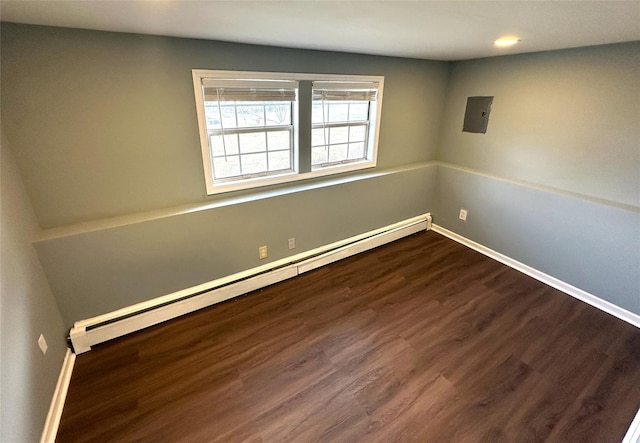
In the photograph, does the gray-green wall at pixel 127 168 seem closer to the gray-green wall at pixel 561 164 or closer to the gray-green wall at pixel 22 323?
the gray-green wall at pixel 22 323

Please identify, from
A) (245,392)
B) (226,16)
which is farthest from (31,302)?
(226,16)

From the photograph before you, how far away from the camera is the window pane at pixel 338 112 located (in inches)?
113

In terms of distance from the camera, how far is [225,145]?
245cm

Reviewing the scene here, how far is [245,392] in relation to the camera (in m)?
1.82

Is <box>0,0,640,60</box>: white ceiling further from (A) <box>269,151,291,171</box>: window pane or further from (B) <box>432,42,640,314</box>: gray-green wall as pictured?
(A) <box>269,151,291,171</box>: window pane

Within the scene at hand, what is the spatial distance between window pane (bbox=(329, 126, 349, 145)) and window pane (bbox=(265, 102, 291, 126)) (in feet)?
1.68

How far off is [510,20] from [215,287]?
2.62 metres

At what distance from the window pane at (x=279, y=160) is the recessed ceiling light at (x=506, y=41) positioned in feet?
5.94

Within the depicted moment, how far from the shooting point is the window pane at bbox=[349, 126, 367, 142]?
3.12 metres

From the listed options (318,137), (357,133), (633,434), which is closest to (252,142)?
(318,137)

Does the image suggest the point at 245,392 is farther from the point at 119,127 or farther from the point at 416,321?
the point at 119,127

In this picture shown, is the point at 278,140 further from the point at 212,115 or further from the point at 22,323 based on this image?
the point at 22,323

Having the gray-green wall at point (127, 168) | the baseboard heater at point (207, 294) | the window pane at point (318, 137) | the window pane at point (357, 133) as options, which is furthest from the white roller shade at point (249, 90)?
the baseboard heater at point (207, 294)

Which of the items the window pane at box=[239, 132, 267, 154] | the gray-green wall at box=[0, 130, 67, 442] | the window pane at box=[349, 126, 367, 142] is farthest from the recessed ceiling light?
the gray-green wall at box=[0, 130, 67, 442]
